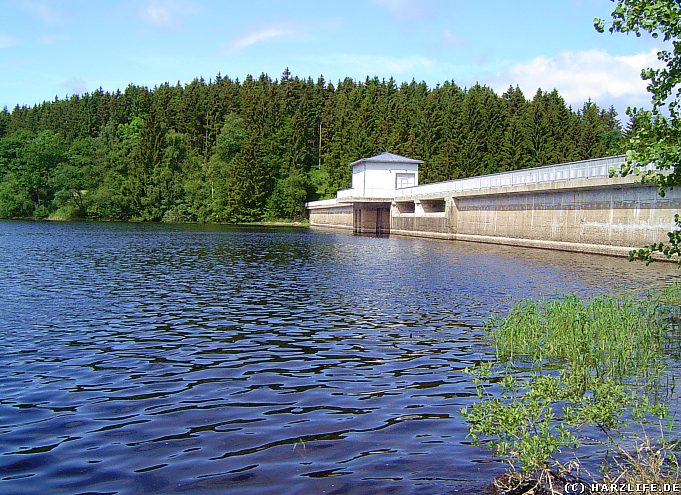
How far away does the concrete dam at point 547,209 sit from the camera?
36.3 metres

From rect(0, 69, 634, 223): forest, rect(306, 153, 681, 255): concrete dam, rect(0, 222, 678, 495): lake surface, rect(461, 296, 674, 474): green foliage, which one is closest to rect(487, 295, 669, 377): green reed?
rect(461, 296, 674, 474): green foliage

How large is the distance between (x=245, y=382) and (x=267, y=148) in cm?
11293

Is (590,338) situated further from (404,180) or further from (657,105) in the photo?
(404,180)

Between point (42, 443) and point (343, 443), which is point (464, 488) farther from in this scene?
point (42, 443)

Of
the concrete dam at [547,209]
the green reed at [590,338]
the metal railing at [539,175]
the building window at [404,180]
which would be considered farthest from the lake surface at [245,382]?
the building window at [404,180]

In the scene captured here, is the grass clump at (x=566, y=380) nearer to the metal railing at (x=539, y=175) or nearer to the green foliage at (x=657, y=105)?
the green foliage at (x=657, y=105)

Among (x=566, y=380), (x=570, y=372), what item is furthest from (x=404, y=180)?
(x=566, y=380)

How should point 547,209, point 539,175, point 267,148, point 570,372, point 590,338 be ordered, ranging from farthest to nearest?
point 267,148 → point 539,175 → point 547,209 → point 590,338 → point 570,372

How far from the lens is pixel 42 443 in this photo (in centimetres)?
825

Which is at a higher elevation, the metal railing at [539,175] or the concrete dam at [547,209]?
the metal railing at [539,175]

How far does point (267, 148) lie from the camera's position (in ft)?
400

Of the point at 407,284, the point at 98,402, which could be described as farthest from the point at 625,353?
the point at 407,284

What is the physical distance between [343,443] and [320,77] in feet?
475

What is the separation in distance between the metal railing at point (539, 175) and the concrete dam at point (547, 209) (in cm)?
6
